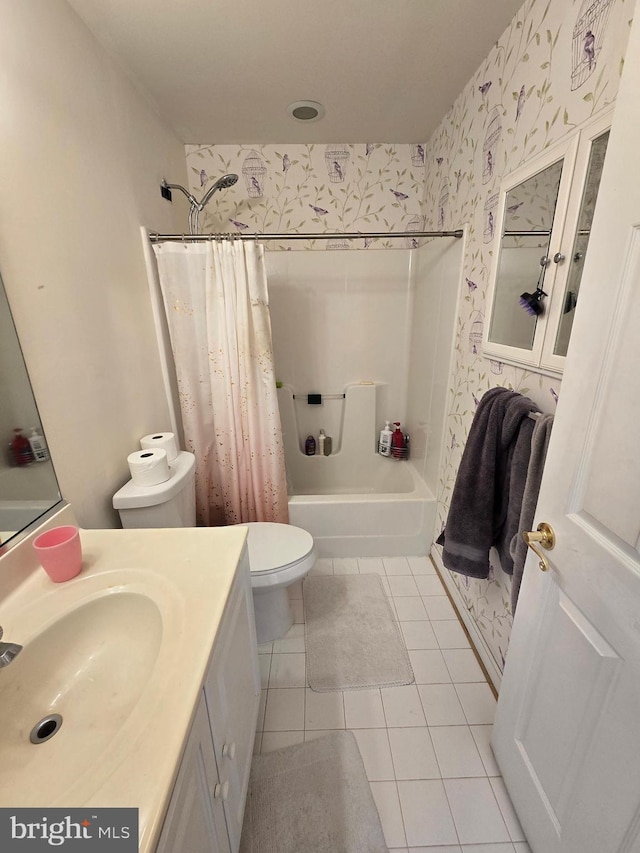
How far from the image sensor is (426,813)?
3.44ft

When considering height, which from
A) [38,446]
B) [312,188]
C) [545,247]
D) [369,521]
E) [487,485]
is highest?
[312,188]

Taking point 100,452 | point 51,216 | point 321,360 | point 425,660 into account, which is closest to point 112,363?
point 100,452

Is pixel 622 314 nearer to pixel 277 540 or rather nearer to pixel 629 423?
pixel 629 423

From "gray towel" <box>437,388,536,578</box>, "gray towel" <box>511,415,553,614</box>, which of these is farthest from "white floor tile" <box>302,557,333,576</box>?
"gray towel" <box>511,415,553,614</box>

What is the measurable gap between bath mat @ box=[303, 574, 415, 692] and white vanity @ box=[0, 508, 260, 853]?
494 millimetres

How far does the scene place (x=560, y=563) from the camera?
2.57 feet

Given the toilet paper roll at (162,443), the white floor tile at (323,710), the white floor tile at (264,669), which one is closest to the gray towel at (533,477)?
the white floor tile at (323,710)

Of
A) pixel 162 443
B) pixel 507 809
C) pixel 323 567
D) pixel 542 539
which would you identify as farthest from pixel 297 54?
pixel 507 809

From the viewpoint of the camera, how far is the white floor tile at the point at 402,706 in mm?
1281

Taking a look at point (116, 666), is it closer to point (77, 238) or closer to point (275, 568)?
point (275, 568)

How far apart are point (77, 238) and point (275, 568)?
135cm

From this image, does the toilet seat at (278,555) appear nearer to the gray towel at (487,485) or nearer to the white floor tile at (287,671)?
the white floor tile at (287,671)

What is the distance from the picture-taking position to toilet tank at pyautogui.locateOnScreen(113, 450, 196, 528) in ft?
4.08

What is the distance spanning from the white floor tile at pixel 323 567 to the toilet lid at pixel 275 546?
19.4 inches
